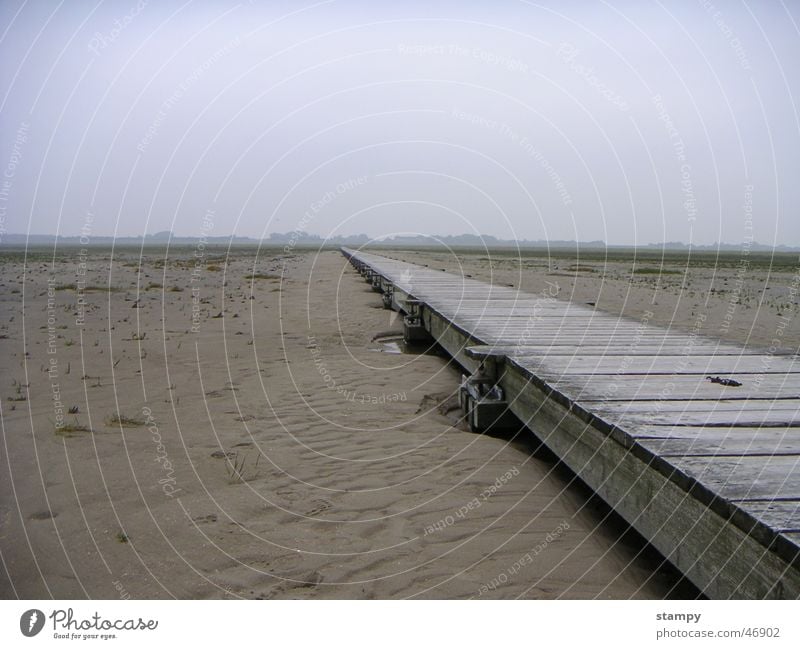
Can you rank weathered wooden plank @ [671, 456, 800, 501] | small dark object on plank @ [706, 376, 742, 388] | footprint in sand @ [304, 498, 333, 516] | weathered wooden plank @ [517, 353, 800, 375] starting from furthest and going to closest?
weathered wooden plank @ [517, 353, 800, 375]
small dark object on plank @ [706, 376, 742, 388]
footprint in sand @ [304, 498, 333, 516]
weathered wooden plank @ [671, 456, 800, 501]

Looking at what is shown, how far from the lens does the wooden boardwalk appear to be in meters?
2.14

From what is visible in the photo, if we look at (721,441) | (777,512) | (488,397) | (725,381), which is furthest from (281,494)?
(725,381)

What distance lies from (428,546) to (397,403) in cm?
299

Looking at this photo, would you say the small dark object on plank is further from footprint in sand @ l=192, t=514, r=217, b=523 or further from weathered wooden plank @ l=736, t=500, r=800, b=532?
footprint in sand @ l=192, t=514, r=217, b=523

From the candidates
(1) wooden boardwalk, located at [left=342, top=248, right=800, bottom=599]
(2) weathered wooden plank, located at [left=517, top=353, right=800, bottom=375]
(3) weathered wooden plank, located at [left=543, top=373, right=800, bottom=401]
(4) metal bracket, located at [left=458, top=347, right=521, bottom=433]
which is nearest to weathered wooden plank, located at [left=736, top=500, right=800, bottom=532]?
(1) wooden boardwalk, located at [left=342, top=248, right=800, bottom=599]

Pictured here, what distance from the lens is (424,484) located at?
4.09m

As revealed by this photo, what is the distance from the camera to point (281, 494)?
12.7 feet

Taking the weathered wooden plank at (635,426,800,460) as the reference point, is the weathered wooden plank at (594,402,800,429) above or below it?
above

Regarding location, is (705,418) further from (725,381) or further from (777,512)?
(777,512)

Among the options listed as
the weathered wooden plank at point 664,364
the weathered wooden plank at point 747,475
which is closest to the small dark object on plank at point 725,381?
the weathered wooden plank at point 664,364

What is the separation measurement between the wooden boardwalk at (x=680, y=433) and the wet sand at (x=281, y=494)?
1.46 ft

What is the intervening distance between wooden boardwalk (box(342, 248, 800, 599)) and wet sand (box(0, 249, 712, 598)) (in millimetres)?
446

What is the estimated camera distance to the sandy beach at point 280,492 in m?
2.95

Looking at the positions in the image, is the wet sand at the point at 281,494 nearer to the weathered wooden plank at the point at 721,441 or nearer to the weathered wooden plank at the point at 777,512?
the weathered wooden plank at the point at 721,441
